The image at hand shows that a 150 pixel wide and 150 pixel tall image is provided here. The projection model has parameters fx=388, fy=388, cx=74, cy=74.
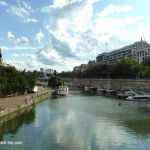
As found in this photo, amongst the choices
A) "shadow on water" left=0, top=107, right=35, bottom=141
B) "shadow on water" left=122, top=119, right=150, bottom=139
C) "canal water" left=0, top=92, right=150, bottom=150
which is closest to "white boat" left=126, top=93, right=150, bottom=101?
"canal water" left=0, top=92, right=150, bottom=150

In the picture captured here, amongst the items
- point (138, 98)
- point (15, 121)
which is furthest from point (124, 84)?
point (15, 121)

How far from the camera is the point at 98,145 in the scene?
33.8 m

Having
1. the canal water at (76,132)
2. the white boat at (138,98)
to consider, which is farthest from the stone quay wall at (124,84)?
the canal water at (76,132)

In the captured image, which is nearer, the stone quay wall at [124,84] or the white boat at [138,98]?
the white boat at [138,98]

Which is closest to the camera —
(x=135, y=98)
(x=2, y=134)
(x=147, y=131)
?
(x=2, y=134)

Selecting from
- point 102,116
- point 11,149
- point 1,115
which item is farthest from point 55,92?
point 11,149

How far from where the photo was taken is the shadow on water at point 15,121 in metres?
40.3

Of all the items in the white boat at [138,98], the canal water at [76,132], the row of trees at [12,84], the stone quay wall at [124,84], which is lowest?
the canal water at [76,132]

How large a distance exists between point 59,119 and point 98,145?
17362 millimetres

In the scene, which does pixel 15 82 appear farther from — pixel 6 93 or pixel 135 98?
pixel 135 98

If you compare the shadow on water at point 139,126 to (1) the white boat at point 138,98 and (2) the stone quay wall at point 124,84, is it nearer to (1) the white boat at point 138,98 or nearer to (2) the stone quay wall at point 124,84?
(1) the white boat at point 138,98

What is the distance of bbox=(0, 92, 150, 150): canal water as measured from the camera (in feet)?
110

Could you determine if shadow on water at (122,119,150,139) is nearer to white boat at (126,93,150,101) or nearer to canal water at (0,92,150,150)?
canal water at (0,92,150,150)

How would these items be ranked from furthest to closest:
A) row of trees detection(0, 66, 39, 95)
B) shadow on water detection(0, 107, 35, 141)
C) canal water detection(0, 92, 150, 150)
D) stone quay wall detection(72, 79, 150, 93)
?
1. stone quay wall detection(72, 79, 150, 93)
2. row of trees detection(0, 66, 39, 95)
3. shadow on water detection(0, 107, 35, 141)
4. canal water detection(0, 92, 150, 150)
